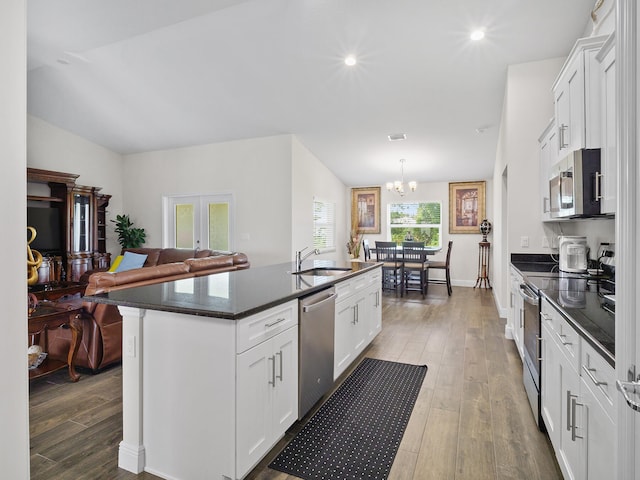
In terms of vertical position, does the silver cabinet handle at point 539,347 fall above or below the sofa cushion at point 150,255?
below

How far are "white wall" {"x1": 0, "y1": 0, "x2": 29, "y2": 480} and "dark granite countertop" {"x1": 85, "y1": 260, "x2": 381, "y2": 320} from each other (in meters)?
0.81

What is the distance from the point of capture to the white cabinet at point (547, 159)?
10.0 feet

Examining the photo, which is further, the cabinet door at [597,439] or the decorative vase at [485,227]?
the decorative vase at [485,227]

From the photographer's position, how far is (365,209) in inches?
349

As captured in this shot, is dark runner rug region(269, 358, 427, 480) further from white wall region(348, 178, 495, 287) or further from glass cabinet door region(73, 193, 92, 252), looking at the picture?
glass cabinet door region(73, 193, 92, 252)

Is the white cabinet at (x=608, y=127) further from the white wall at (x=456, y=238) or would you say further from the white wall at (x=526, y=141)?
the white wall at (x=456, y=238)

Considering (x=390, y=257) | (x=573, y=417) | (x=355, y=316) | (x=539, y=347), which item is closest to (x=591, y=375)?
(x=573, y=417)

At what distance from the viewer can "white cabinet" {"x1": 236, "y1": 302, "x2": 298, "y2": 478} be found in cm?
162

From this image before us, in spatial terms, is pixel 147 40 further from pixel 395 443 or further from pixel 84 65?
pixel 395 443

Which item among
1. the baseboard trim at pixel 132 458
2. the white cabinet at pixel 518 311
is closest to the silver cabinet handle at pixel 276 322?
the baseboard trim at pixel 132 458

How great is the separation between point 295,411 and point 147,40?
13.9 ft

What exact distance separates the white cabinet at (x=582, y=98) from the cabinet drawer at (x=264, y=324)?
206cm

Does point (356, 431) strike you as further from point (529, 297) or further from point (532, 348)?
point (529, 297)

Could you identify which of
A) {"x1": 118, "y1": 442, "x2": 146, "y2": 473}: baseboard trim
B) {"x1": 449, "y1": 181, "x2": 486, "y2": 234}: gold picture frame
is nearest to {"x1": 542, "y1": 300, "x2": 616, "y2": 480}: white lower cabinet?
{"x1": 118, "y1": 442, "x2": 146, "y2": 473}: baseboard trim
